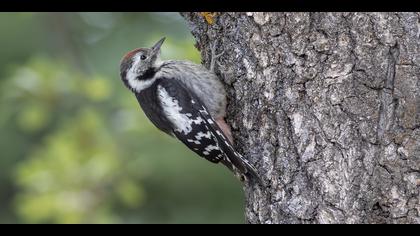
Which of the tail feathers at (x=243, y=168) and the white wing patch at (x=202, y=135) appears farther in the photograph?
the white wing patch at (x=202, y=135)

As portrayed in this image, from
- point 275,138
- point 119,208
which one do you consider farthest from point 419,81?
point 119,208

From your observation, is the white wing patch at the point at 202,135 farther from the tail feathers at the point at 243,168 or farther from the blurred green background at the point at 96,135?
the blurred green background at the point at 96,135

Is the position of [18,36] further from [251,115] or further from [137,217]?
[251,115]

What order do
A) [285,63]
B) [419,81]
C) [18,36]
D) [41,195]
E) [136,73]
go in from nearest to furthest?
[419,81] < [285,63] < [136,73] < [41,195] < [18,36]

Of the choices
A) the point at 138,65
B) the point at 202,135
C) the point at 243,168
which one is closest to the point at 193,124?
the point at 202,135

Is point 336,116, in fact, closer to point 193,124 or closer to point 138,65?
point 193,124

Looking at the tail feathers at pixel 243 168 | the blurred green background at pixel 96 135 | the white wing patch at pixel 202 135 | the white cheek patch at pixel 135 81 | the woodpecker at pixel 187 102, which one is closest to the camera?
the tail feathers at pixel 243 168

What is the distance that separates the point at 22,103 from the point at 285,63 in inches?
170

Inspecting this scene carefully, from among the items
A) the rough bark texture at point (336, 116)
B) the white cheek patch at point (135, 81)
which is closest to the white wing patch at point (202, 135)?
the rough bark texture at point (336, 116)

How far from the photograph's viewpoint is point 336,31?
3.84 m

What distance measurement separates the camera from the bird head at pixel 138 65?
212 inches

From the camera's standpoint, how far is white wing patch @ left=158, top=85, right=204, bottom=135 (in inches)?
188

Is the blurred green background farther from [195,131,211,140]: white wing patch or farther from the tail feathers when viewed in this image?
the tail feathers

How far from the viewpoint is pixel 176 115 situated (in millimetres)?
4863
